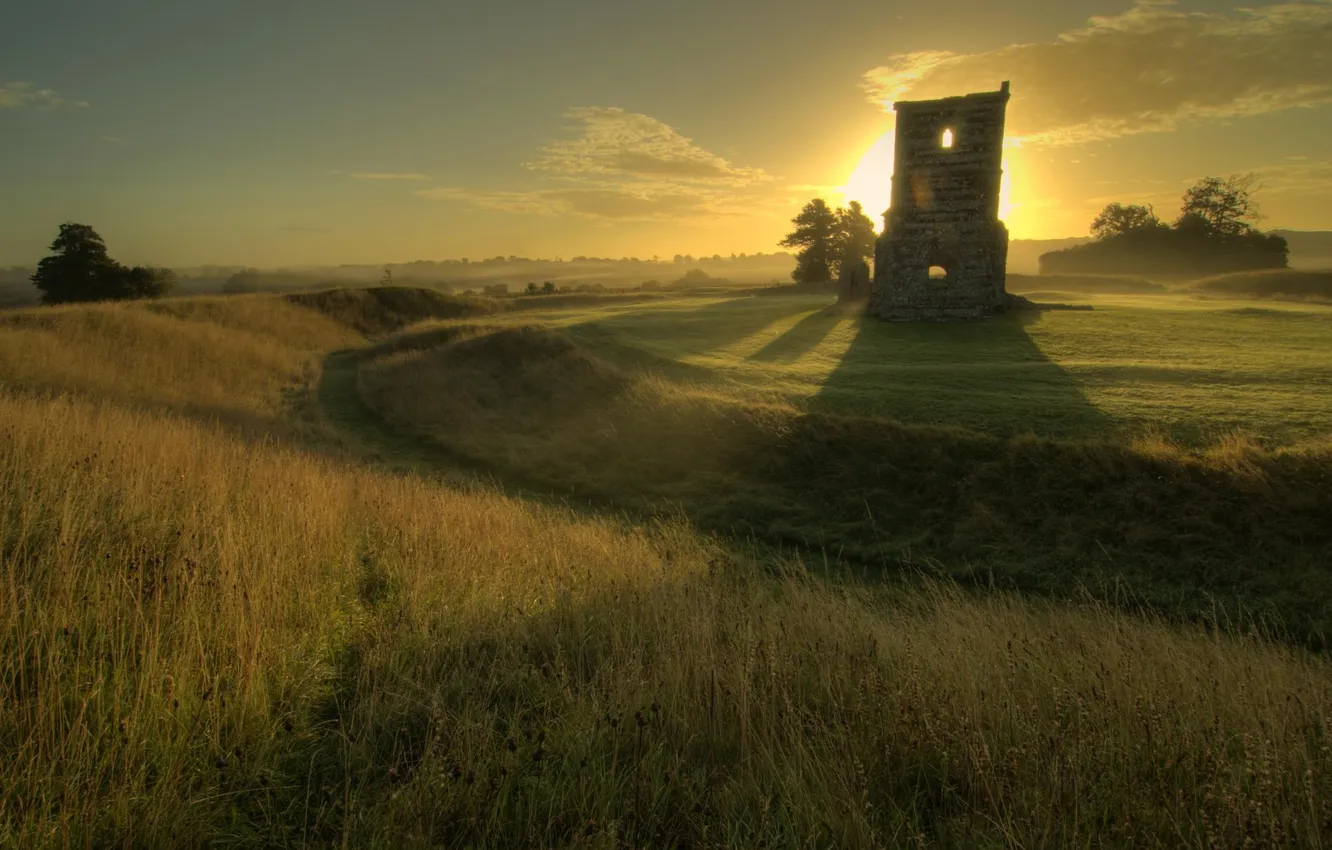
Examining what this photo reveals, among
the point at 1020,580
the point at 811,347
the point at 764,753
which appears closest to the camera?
the point at 764,753

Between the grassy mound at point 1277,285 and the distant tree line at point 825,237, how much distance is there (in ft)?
88.2

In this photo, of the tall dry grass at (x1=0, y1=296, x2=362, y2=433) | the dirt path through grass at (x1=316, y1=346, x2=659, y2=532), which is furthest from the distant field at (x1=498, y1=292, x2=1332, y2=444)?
the tall dry grass at (x1=0, y1=296, x2=362, y2=433)

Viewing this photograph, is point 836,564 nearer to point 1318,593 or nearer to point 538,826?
point 1318,593

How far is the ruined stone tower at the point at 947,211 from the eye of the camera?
26.2 m

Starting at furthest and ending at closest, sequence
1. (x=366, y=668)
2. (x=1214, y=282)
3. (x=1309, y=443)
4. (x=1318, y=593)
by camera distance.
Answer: (x=1214, y=282), (x=1309, y=443), (x=1318, y=593), (x=366, y=668)

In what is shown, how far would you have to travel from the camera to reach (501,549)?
7566mm

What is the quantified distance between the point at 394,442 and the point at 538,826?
659 inches

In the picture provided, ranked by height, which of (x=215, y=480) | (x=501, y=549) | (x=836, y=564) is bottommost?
(x=836, y=564)

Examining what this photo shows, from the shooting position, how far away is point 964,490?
1199cm

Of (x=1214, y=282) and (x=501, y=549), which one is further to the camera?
(x=1214, y=282)

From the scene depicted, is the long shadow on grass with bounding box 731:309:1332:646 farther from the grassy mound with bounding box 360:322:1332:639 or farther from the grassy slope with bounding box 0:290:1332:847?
the grassy slope with bounding box 0:290:1332:847

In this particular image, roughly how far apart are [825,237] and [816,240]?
32.9 inches

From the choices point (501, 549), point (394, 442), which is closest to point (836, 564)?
point (501, 549)

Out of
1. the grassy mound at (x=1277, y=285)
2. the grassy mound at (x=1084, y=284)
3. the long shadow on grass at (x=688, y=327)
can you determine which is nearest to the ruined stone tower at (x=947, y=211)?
the long shadow on grass at (x=688, y=327)
